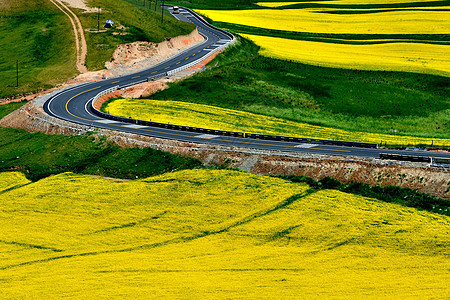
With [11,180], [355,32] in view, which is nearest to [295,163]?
[11,180]

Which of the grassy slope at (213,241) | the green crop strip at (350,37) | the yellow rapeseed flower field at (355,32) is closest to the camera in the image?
the grassy slope at (213,241)

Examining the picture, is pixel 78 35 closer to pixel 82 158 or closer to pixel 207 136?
pixel 82 158

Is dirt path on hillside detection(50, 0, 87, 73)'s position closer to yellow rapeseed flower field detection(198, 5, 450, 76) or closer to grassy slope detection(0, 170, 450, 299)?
yellow rapeseed flower field detection(198, 5, 450, 76)

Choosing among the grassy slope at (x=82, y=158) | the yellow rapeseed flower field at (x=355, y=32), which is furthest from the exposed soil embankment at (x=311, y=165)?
the yellow rapeseed flower field at (x=355, y=32)

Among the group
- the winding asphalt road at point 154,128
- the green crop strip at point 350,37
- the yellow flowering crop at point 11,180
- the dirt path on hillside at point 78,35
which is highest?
the green crop strip at point 350,37

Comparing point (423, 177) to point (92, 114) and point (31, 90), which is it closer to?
point (92, 114)

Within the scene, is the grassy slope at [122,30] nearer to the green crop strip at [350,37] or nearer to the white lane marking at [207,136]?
the green crop strip at [350,37]

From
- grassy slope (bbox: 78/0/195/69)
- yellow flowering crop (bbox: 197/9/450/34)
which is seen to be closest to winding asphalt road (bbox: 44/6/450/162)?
grassy slope (bbox: 78/0/195/69)

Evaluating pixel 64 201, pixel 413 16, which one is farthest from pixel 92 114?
pixel 413 16
